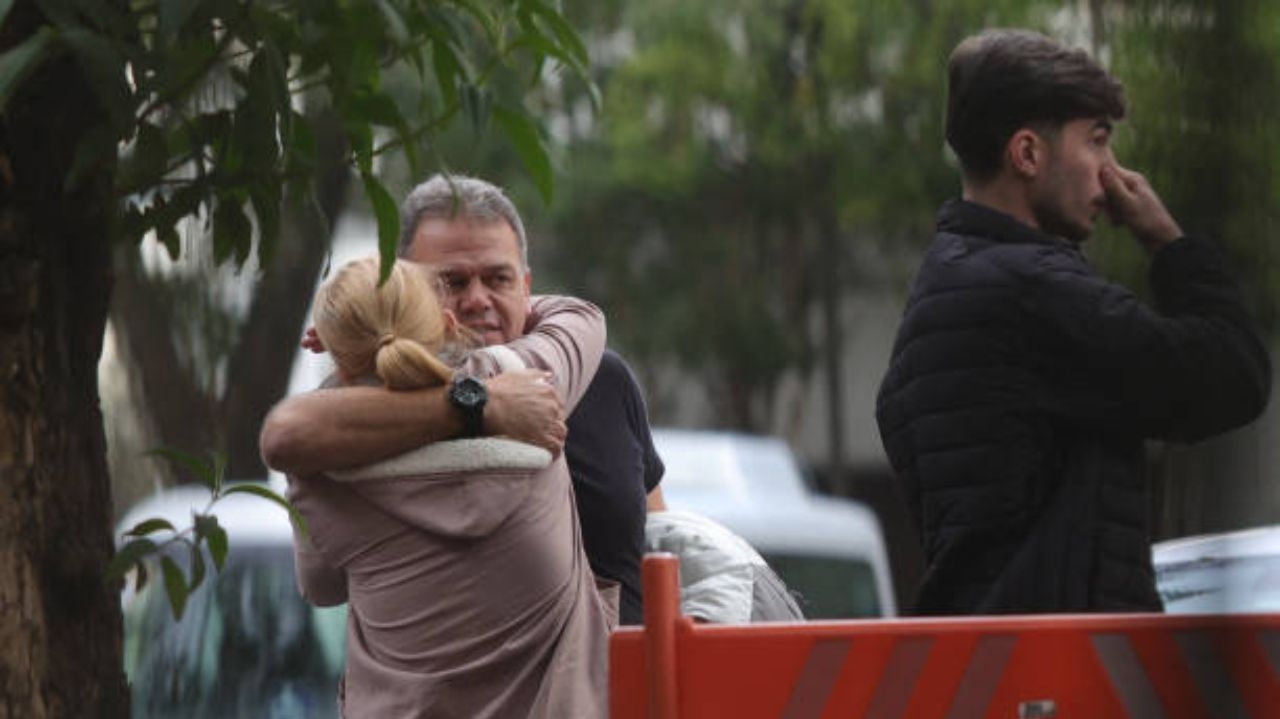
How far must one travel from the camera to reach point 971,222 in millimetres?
3562

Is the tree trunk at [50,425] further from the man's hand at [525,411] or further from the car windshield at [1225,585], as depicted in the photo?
the car windshield at [1225,585]

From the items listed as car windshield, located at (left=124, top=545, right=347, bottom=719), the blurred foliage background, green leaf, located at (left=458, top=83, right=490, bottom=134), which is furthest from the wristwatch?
the blurred foliage background

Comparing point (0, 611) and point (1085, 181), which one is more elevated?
point (1085, 181)

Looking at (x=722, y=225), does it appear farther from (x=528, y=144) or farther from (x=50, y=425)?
(x=50, y=425)

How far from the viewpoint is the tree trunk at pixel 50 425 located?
360 centimetres

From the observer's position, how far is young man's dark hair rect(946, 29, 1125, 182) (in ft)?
11.4

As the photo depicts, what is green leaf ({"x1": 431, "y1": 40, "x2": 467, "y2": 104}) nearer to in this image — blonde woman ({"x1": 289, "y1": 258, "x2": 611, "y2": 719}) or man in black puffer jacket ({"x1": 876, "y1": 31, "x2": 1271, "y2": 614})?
blonde woman ({"x1": 289, "y1": 258, "x2": 611, "y2": 719})

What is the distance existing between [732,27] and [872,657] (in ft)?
82.5

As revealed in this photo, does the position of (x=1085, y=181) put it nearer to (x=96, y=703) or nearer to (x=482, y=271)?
(x=482, y=271)

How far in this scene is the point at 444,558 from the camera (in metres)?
3.45

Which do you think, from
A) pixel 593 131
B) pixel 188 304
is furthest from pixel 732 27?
pixel 188 304

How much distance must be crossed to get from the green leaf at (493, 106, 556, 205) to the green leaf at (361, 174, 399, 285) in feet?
0.68

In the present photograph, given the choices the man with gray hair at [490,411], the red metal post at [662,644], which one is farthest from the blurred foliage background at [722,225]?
the red metal post at [662,644]

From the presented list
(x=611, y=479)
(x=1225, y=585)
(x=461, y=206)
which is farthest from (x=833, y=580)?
(x=1225, y=585)
